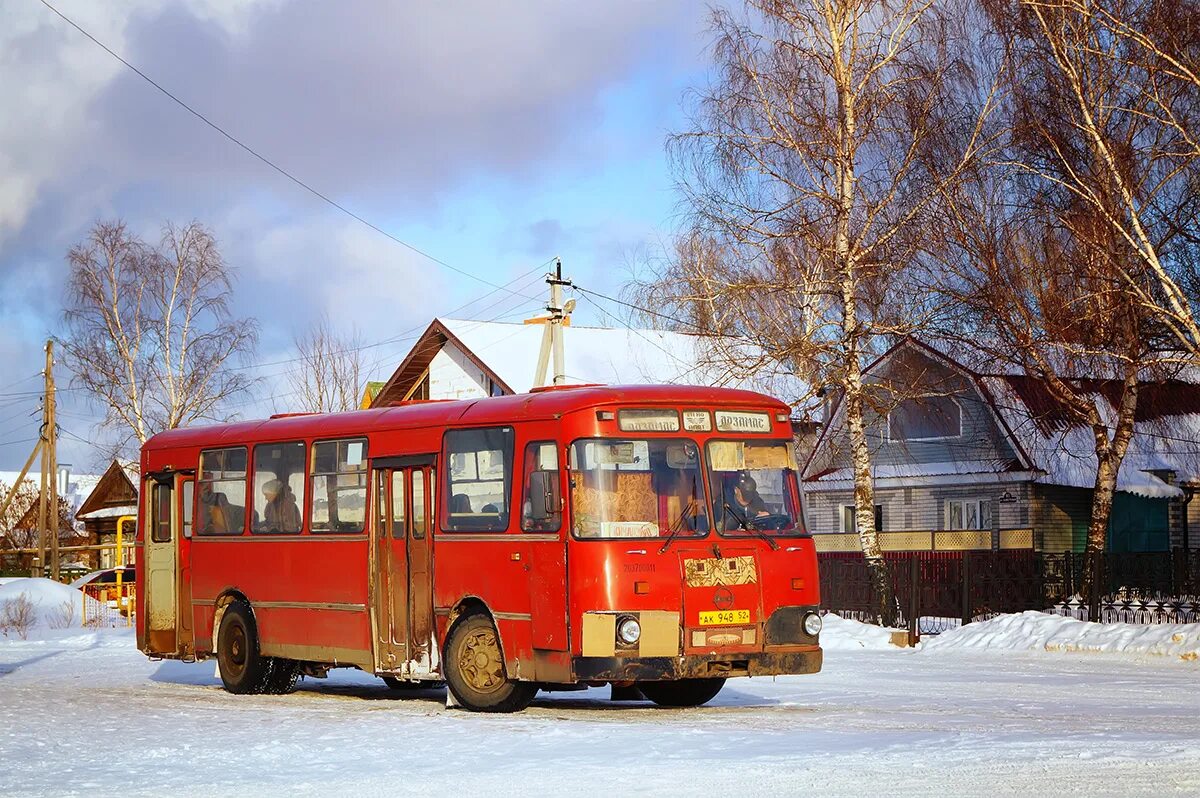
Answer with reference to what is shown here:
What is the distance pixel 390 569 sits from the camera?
1733 cm

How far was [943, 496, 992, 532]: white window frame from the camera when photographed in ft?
142

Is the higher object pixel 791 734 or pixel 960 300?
pixel 960 300

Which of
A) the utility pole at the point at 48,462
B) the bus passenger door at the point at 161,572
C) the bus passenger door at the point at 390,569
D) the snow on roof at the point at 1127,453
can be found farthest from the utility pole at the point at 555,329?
the utility pole at the point at 48,462

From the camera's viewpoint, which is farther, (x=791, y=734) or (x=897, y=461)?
(x=897, y=461)

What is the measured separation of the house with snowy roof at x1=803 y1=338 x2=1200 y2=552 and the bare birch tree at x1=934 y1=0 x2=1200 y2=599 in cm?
840

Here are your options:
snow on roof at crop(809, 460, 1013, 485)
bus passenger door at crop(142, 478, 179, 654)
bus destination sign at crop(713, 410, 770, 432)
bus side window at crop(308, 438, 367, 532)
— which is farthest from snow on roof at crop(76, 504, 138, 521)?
bus destination sign at crop(713, 410, 770, 432)

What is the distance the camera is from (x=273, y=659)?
1945 centimetres

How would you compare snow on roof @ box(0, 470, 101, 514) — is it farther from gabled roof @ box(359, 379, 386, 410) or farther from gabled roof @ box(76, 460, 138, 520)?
gabled roof @ box(359, 379, 386, 410)

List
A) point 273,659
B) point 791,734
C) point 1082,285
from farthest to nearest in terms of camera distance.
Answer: point 1082,285 < point 273,659 < point 791,734

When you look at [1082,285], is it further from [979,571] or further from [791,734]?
[791,734]

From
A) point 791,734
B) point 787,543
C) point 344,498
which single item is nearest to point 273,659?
point 344,498

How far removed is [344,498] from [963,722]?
273 inches

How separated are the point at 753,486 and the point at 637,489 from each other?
1235mm

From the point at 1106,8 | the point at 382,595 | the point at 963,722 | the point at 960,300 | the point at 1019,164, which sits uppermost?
the point at 1106,8
